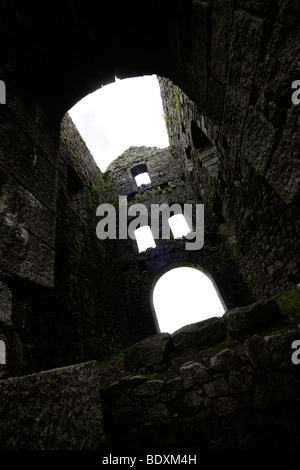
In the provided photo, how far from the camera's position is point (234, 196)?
141 inches

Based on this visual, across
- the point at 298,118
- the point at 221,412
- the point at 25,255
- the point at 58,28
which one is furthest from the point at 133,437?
the point at 58,28

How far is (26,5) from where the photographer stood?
186cm

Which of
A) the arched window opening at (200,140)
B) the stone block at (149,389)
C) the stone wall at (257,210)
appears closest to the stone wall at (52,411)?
the stone block at (149,389)

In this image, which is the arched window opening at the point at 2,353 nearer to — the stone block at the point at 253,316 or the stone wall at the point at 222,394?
the stone wall at the point at 222,394

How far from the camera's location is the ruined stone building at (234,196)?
1.20 m

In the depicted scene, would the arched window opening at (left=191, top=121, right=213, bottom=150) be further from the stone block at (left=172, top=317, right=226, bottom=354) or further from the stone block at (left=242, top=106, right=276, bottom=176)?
the stone block at (left=172, top=317, right=226, bottom=354)

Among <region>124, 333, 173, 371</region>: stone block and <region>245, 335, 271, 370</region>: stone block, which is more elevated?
<region>124, 333, 173, 371</region>: stone block

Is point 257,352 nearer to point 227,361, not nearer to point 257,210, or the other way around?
point 227,361

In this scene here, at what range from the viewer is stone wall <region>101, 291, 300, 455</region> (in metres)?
1.80

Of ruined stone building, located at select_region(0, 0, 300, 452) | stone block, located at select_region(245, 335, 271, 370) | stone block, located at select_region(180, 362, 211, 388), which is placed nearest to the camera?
ruined stone building, located at select_region(0, 0, 300, 452)

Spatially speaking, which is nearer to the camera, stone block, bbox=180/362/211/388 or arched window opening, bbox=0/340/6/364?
arched window opening, bbox=0/340/6/364

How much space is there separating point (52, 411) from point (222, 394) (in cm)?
156

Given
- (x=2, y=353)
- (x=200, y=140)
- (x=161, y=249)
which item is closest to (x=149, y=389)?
(x=2, y=353)

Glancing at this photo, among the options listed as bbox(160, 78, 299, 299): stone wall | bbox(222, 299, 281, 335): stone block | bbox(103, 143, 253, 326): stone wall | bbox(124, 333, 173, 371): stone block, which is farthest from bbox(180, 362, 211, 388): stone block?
bbox(103, 143, 253, 326): stone wall
